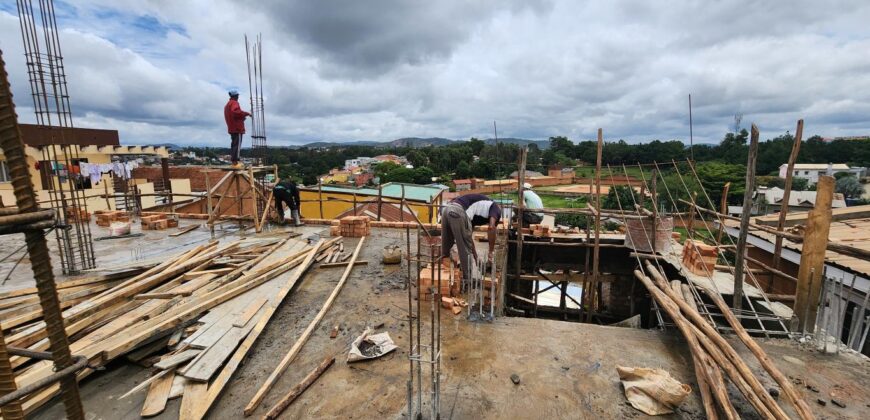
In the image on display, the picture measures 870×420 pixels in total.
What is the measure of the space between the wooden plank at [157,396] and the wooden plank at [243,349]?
0.38 metres

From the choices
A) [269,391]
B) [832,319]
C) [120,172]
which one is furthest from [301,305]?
[120,172]

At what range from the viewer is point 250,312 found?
5.17 metres

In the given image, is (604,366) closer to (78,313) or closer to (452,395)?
(452,395)

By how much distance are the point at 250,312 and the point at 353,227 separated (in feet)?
15.2

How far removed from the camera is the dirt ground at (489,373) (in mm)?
3600

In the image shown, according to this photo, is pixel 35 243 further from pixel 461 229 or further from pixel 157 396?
pixel 461 229

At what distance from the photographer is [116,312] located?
16.4 feet

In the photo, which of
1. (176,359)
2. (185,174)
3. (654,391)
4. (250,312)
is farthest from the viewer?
(185,174)

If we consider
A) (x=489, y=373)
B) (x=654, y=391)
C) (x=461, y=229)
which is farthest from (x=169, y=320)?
(x=654, y=391)

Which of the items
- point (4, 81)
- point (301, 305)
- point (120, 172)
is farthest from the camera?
point (120, 172)

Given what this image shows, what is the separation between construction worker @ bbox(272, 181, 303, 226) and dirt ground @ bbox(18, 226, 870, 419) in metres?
5.56

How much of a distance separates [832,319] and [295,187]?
10.8 metres

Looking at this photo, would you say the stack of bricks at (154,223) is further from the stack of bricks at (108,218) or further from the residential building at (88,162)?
the residential building at (88,162)

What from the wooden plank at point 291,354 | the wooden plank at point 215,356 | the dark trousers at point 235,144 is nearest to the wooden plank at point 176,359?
the wooden plank at point 215,356
